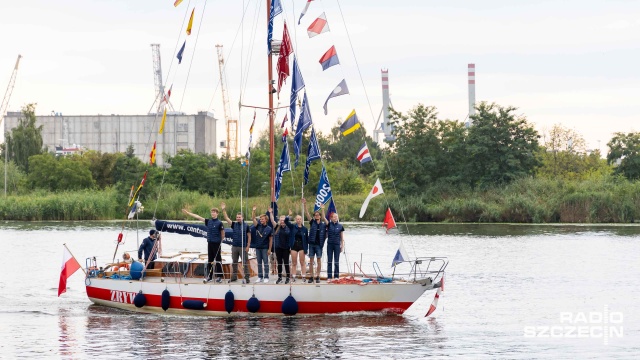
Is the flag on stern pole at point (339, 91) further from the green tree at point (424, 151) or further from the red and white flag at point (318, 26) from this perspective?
the green tree at point (424, 151)

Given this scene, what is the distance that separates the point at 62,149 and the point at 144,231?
374 ft

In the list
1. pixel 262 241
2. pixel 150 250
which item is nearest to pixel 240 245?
pixel 262 241

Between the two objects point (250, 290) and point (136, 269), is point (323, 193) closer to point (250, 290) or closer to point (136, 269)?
point (250, 290)

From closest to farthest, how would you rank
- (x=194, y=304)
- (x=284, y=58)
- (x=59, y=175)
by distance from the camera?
(x=194, y=304), (x=284, y=58), (x=59, y=175)

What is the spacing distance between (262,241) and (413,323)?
5.62m

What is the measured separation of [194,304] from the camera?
32.8 m

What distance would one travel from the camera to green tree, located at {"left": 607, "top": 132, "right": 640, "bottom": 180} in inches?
3556

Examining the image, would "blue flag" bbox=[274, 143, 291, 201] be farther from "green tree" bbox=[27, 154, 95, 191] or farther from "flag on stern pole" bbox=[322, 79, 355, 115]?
"green tree" bbox=[27, 154, 95, 191]

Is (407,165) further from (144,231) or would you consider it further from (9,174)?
(9,174)

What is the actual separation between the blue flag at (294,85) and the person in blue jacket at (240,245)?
3735 mm

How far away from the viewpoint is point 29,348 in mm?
29281

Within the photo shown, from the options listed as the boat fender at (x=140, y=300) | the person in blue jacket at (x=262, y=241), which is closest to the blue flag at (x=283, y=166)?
the person in blue jacket at (x=262, y=241)

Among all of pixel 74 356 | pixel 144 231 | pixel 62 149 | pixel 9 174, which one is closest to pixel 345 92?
pixel 74 356

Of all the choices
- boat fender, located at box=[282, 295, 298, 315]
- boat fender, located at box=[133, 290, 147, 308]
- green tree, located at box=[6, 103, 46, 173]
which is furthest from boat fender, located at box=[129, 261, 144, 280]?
green tree, located at box=[6, 103, 46, 173]
